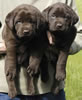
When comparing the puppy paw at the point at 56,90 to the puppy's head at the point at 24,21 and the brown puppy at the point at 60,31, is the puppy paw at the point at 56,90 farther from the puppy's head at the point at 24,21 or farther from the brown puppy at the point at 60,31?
the puppy's head at the point at 24,21

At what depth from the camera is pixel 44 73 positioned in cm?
326

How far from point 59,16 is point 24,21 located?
1.13 feet

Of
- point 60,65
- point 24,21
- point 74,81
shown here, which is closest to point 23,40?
point 24,21

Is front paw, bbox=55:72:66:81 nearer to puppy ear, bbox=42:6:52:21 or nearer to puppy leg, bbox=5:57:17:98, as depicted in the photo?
puppy leg, bbox=5:57:17:98

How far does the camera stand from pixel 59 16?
314 centimetres

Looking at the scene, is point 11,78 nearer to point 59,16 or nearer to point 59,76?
point 59,76

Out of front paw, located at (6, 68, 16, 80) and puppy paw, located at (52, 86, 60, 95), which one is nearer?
front paw, located at (6, 68, 16, 80)

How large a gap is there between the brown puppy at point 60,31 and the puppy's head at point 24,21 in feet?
0.50

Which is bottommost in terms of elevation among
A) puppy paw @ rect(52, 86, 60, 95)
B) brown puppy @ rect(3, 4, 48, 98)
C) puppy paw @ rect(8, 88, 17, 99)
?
puppy paw @ rect(52, 86, 60, 95)

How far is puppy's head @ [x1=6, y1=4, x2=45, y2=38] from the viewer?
9.54ft

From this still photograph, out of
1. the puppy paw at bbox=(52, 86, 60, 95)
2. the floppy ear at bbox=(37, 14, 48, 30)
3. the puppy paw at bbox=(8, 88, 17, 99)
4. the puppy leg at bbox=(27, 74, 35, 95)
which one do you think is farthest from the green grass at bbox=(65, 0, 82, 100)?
the floppy ear at bbox=(37, 14, 48, 30)

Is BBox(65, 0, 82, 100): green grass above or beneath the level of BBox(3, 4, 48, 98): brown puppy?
beneath

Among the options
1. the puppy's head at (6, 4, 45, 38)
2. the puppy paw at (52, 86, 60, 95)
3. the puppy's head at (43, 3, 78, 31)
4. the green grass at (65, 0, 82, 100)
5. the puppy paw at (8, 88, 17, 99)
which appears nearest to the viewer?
the puppy's head at (6, 4, 45, 38)

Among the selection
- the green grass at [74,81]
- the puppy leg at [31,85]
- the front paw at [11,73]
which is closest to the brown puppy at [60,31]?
the puppy leg at [31,85]
